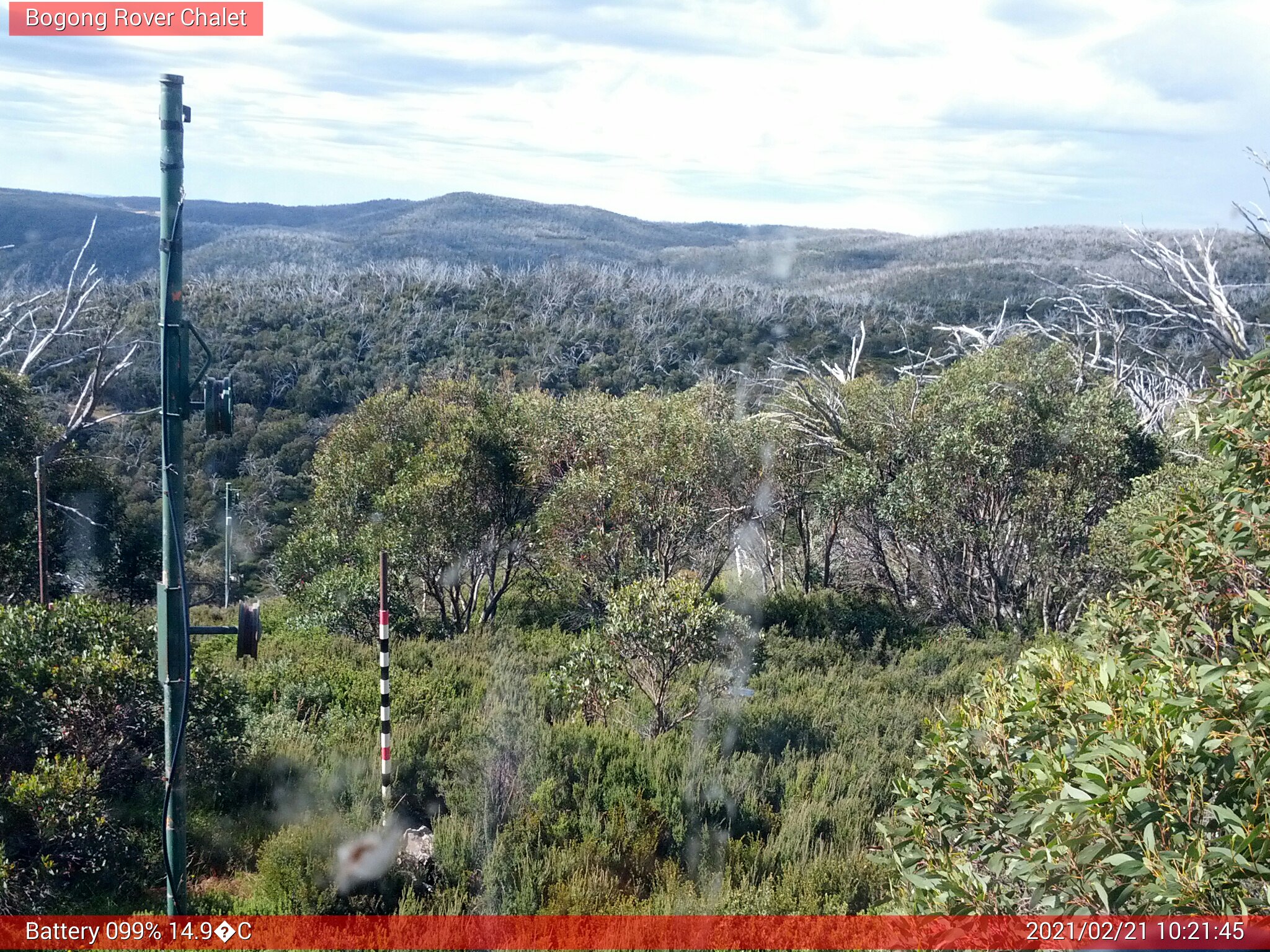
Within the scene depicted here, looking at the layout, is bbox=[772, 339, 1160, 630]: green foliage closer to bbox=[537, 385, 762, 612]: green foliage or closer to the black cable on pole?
bbox=[537, 385, 762, 612]: green foliage

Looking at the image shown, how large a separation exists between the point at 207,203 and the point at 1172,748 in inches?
3913

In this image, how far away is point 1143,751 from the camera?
320 centimetres

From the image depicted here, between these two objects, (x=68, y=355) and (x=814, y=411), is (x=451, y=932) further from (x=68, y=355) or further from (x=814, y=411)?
(x=68, y=355)

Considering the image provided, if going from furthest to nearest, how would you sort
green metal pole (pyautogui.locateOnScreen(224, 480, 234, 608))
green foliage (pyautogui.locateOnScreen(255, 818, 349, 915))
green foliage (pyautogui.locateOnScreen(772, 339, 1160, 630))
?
green metal pole (pyautogui.locateOnScreen(224, 480, 234, 608)) < green foliage (pyautogui.locateOnScreen(772, 339, 1160, 630)) < green foliage (pyautogui.locateOnScreen(255, 818, 349, 915))

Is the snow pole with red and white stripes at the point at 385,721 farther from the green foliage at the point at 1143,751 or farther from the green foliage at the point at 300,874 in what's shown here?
the green foliage at the point at 1143,751

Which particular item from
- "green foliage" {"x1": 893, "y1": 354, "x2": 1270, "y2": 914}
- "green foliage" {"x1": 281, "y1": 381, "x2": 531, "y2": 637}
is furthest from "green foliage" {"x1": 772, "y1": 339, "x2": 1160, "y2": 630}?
"green foliage" {"x1": 893, "y1": 354, "x2": 1270, "y2": 914}

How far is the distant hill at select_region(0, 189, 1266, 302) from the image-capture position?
55.5 m

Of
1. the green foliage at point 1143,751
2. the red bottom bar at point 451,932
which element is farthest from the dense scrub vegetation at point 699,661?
the red bottom bar at point 451,932

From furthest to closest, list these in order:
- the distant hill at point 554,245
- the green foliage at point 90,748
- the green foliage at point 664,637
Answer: the distant hill at point 554,245 → the green foliage at point 664,637 → the green foliage at point 90,748

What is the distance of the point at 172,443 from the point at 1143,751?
13.0 ft

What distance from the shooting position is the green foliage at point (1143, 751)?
3039 mm

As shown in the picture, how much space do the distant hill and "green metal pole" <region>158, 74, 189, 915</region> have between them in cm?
3838

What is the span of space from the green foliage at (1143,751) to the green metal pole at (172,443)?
3168 millimetres

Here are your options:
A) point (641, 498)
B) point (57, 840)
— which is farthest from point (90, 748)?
point (641, 498)
